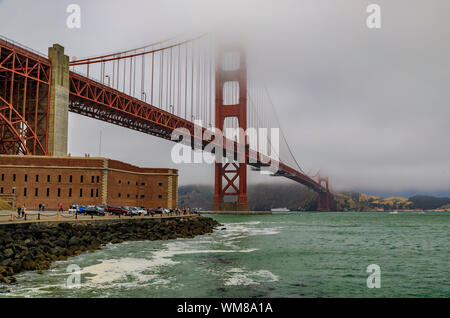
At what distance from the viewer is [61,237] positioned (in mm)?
26328

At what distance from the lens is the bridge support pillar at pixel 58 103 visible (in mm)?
47719

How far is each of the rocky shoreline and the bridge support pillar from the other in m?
15.9

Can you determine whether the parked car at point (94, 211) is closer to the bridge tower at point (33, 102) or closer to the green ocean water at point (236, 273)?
the green ocean water at point (236, 273)

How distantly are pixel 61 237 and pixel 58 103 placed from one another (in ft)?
87.1

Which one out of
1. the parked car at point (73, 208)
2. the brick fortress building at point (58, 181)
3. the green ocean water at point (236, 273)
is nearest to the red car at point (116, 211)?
the parked car at point (73, 208)

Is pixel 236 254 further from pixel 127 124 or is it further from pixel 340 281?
pixel 127 124

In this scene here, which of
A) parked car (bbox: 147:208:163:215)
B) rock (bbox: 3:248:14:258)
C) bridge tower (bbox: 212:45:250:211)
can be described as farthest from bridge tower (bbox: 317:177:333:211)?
rock (bbox: 3:248:14:258)

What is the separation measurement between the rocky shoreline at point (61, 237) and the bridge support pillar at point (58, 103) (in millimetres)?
Result: 15896

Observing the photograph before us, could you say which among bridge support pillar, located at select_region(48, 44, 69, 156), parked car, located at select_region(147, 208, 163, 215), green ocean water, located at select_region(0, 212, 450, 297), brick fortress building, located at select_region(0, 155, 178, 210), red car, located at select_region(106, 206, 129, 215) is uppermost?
bridge support pillar, located at select_region(48, 44, 69, 156)

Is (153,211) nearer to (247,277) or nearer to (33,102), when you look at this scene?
(33,102)

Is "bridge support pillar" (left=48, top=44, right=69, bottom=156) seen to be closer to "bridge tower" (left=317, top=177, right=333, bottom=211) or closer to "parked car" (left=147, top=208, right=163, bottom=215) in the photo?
"parked car" (left=147, top=208, right=163, bottom=215)

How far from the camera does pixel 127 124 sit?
66.8 meters

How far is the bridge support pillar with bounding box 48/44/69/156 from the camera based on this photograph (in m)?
47.7

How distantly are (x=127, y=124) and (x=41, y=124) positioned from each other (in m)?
19.4
